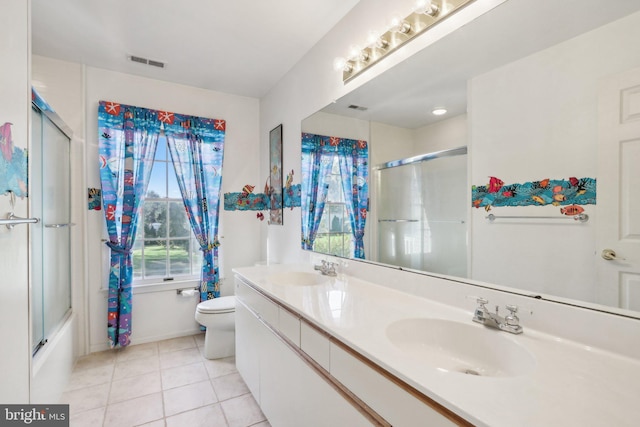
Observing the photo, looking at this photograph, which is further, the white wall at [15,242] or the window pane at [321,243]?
the window pane at [321,243]

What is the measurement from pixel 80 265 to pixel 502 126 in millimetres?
3266

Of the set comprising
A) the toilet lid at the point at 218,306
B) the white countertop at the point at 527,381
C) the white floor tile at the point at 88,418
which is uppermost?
the white countertop at the point at 527,381

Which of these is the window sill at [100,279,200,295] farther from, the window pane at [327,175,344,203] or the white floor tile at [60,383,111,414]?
the window pane at [327,175,344,203]

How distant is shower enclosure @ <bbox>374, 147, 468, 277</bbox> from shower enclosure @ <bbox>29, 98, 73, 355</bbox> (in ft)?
5.94

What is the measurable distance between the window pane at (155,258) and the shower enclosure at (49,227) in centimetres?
63

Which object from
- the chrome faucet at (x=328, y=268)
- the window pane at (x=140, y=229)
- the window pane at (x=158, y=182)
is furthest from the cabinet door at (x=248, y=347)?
the window pane at (x=158, y=182)

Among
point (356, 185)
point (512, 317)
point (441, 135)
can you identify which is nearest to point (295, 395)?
point (512, 317)

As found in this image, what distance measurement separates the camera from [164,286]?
115 inches

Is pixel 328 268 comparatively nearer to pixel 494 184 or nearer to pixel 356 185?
pixel 356 185

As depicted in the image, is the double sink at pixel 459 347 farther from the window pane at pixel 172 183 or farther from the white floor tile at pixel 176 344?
the window pane at pixel 172 183

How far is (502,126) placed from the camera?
1.11 meters

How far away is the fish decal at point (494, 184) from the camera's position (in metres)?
1.12

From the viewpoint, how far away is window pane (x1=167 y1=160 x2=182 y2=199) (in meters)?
3.00

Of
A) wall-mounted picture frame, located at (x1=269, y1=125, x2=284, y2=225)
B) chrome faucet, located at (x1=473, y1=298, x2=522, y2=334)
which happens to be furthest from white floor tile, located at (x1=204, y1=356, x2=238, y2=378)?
chrome faucet, located at (x1=473, y1=298, x2=522, y2=334)
